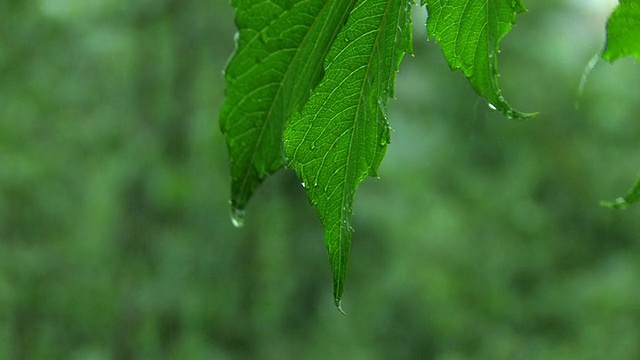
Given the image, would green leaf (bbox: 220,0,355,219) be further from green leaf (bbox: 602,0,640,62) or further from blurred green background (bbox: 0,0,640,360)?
blurred green background (bbox: 0,0,640,360)

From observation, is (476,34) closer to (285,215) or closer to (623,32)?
(623,32)

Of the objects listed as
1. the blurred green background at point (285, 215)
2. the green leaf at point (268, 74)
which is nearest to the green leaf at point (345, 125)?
the green leaf at point (268, 74)

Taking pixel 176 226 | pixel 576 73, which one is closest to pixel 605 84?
pixel 576 73

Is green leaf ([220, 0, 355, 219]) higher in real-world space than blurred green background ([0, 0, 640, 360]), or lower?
higher

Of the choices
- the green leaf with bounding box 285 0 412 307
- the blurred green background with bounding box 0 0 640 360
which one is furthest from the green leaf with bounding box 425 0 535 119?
the blurred green background with bounding box 0 0 640 360

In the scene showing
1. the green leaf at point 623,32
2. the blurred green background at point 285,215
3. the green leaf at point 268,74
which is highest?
the green leaf at point 623,32

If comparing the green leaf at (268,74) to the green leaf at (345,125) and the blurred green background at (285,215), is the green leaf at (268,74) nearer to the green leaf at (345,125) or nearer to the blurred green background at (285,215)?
the green leaf at (345,125)
